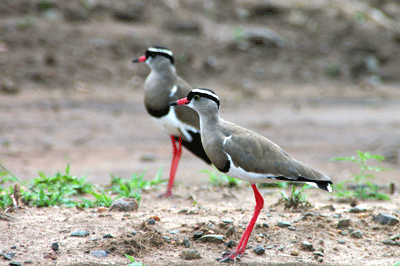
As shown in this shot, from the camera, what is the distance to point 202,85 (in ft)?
34.3

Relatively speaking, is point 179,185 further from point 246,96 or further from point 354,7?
point 354,7

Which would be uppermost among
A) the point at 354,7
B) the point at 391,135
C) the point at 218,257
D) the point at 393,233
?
the point at 354,7

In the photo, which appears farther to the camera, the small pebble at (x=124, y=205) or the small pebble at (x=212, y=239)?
the small pebble at (x=124, y=205)

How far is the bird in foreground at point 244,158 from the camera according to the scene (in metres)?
3.88

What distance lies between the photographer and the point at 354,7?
14.0 meters

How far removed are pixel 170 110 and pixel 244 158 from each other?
5.78 feet

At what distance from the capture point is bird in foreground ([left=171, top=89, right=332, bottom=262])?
12.7 ft

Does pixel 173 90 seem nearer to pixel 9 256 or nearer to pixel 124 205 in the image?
pixel 124 205

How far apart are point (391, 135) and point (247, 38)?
4.48 m

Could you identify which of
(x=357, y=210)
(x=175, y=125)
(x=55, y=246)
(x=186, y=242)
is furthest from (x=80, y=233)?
(x=357, y=210)

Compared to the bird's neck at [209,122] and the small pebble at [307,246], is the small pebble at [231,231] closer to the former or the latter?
the small pebble at [307,246]

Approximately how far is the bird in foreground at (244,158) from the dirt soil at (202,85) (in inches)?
23.4

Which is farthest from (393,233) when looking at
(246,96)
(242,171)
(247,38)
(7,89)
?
(247,38)

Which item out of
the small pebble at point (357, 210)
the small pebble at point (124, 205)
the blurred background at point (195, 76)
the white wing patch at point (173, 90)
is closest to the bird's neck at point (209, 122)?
the small pebble at point (124, 205)
